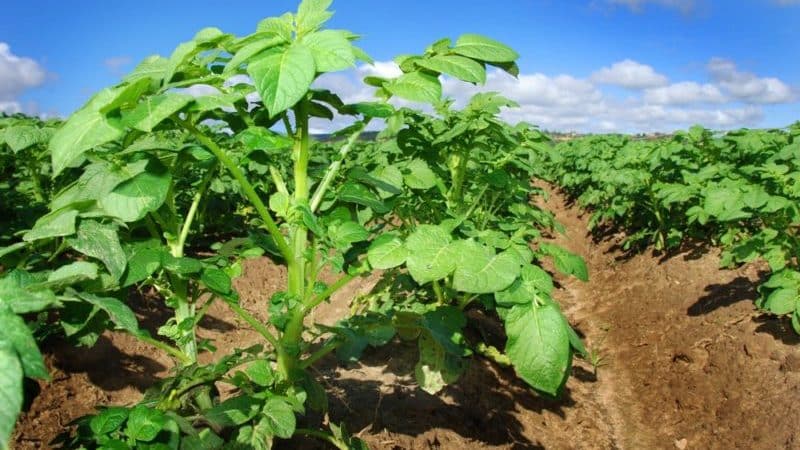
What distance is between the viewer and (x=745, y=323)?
3.71m

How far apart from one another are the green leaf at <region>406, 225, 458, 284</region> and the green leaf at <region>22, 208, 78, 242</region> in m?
0.76

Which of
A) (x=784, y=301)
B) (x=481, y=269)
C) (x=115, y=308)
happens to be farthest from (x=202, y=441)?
(x=784, y=301)

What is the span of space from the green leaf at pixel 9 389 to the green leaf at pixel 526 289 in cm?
93

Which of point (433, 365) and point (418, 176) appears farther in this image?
point (418, 176)

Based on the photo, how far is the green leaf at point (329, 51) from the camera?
3.73ft

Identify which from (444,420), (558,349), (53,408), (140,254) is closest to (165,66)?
(140,254)

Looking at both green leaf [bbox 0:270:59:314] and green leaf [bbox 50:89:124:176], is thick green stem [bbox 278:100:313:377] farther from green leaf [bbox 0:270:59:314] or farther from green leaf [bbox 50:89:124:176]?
green leaf [bbox 0:270:59:314]

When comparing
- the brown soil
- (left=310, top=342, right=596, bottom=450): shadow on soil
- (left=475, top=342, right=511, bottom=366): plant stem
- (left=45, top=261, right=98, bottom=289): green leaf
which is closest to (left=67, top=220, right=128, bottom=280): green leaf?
(left=45, top=261, right=98, bottom=289): green leaf

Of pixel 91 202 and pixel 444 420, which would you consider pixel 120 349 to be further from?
pixel 91 202

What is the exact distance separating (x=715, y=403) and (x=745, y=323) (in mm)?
742

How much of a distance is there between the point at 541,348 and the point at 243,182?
80 centimetres

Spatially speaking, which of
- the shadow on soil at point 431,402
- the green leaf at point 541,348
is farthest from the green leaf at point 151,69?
the shadow on soil at point 431,402

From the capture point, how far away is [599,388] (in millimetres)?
3746

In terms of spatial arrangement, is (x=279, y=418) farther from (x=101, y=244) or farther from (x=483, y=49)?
(x=483, y=49)
